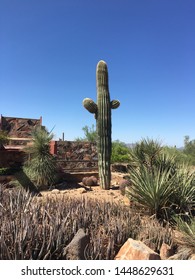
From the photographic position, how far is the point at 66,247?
2.76m

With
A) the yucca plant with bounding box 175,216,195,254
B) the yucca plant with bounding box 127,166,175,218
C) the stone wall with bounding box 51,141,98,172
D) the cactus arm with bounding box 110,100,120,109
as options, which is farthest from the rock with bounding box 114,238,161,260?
the stone wall with bounding box 51,141,98,172

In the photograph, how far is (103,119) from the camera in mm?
9094

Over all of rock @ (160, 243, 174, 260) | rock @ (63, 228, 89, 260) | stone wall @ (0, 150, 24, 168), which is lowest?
rock @ (160, 243, 174, 260)

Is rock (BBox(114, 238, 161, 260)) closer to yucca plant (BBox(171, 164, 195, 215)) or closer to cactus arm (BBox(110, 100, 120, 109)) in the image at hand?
yucca plant (BBox(171, 164, 195, 215))

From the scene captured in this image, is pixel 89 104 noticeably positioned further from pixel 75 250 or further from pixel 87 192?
pixel 75 250

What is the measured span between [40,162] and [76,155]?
2990 mm

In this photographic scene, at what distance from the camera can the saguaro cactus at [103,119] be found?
8.87 m

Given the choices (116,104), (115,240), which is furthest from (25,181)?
(115,240)

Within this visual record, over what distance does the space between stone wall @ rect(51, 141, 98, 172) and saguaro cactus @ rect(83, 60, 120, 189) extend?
2.34m

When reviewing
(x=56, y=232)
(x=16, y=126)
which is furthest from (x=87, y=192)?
(x=16, y=126)

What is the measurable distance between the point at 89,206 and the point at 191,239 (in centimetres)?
176

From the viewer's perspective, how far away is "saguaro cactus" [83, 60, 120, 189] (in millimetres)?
8870

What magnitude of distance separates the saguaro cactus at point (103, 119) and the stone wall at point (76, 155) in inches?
92.0
